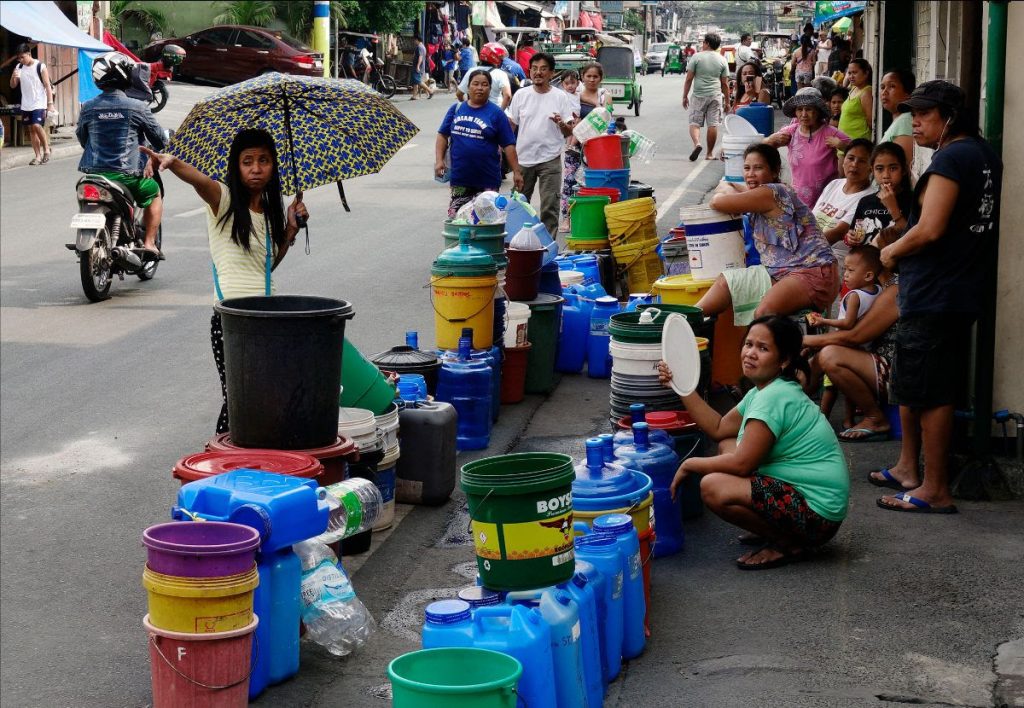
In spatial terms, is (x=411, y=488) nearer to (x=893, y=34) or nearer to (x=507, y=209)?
(x=507, y=209)

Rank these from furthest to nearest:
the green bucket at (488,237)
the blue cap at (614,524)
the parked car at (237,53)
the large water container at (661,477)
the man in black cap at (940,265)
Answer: the parked car at (237,53) → the green bucket at (488,237) → the man in black cap at (940,265) → the large water container at (661,477) → the blue cap at (614,524)

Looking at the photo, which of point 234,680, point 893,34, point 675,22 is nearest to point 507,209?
point 234,680

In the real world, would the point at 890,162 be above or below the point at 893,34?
below

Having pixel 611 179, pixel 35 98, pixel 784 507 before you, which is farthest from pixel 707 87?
pixel 784 507

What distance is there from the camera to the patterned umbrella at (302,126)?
677 cm

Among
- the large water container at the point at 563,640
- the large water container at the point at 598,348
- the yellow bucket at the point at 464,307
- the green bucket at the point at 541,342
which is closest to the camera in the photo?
the large water container at the point at 563,640

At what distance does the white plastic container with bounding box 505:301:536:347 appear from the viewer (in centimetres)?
942

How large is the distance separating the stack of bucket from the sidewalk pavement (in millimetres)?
20738

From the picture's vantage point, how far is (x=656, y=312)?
26.7 ft

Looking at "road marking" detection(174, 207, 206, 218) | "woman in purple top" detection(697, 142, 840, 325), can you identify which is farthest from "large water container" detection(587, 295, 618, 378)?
"road marking" detection(174, 207, 206, 218)

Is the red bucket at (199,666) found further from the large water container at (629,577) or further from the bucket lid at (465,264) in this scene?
the bucket lid at (465,264)

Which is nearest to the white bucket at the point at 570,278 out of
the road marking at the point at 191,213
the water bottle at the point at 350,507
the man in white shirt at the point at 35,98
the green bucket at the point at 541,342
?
the green bucket at the point at 541,342

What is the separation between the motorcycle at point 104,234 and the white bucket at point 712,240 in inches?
220

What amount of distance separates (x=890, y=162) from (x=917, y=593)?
2.92 metres
